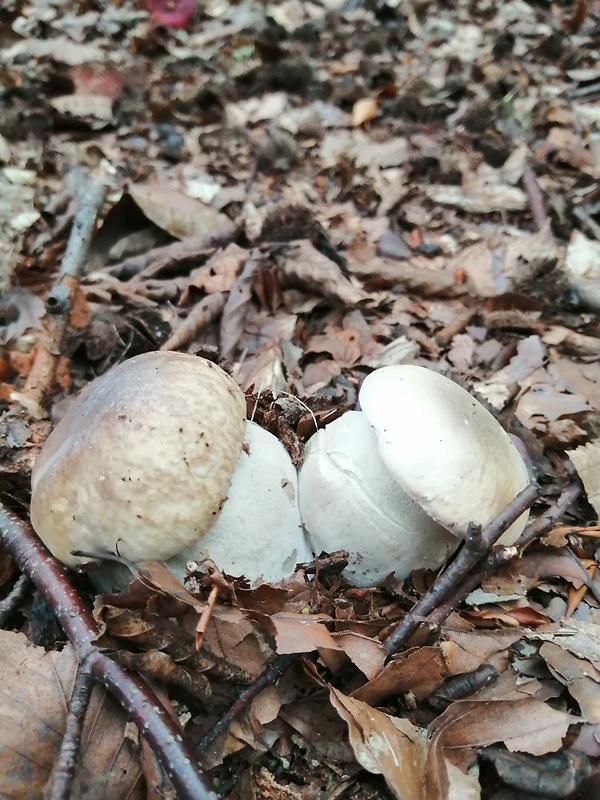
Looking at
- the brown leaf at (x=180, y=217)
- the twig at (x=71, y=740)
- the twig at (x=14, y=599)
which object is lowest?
the twig at (x=14, y=599)

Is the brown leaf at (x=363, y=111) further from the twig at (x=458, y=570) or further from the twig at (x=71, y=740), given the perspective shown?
the twig at (x=71, y=740)

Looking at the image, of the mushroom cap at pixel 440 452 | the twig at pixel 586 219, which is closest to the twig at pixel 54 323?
the mushroom cap at pixel 440 452

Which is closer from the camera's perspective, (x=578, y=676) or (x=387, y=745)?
(x=387, y=745)

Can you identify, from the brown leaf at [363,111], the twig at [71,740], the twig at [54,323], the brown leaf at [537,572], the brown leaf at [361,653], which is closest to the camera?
the twig at [71,740]

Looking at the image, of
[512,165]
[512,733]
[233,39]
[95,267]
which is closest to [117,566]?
[512,733]

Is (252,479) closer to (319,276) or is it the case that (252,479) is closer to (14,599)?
(14,599)

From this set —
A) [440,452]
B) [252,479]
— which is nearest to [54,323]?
[252,479]

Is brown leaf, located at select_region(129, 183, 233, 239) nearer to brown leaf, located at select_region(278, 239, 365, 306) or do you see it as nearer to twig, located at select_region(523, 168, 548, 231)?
brown leaf, located at select_region(278, 239, 365, 306)
